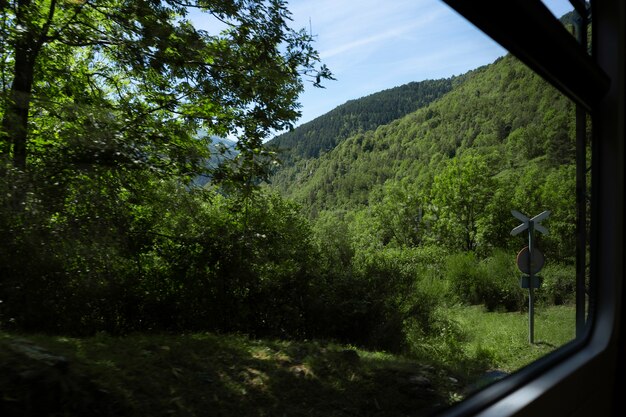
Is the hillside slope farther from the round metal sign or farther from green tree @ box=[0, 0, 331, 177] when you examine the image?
the round metal sign

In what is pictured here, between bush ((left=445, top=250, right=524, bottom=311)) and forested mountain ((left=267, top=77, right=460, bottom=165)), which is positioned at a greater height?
forested mountain ((left=267, top=77, right=460, bottom=165))

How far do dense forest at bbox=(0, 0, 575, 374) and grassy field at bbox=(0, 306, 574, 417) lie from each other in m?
0.13

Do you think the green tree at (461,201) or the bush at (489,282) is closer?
the bush at (489,282)

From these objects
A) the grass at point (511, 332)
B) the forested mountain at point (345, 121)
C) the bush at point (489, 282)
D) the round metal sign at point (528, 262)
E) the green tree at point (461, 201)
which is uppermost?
the forested mountain at point (345, 121)

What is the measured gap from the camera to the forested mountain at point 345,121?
2367 millimetres

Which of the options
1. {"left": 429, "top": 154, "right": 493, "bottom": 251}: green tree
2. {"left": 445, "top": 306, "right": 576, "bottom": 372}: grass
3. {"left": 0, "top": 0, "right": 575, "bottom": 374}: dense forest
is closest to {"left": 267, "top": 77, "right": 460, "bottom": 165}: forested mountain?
{"left": 0, "top": 0, "right": 575, "bottom": 374}: dense forest

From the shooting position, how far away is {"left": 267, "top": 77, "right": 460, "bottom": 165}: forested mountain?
7.77 ft

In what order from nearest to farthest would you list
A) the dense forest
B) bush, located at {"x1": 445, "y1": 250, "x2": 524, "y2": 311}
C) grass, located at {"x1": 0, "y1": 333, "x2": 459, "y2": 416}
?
grass, located at {"x1": 0, "y1": 333, "x2": 459, "y2": 416}, the dense forest, bush, located at {"x1": 445, "y1": 250, "x2": 524, "y2": 311}

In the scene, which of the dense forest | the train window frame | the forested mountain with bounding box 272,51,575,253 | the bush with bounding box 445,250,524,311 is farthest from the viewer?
the bush with bounding box 445,250,524,311

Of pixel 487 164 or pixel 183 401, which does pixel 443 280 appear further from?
pixel 183 401

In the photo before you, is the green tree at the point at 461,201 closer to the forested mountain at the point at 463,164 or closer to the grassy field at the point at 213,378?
the forested mountain at the point at 463,164

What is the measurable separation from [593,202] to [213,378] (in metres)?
2.62

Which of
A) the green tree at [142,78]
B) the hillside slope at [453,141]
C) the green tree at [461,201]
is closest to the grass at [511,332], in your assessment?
the green tree at [461,201]

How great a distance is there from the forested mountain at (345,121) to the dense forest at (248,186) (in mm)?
15
